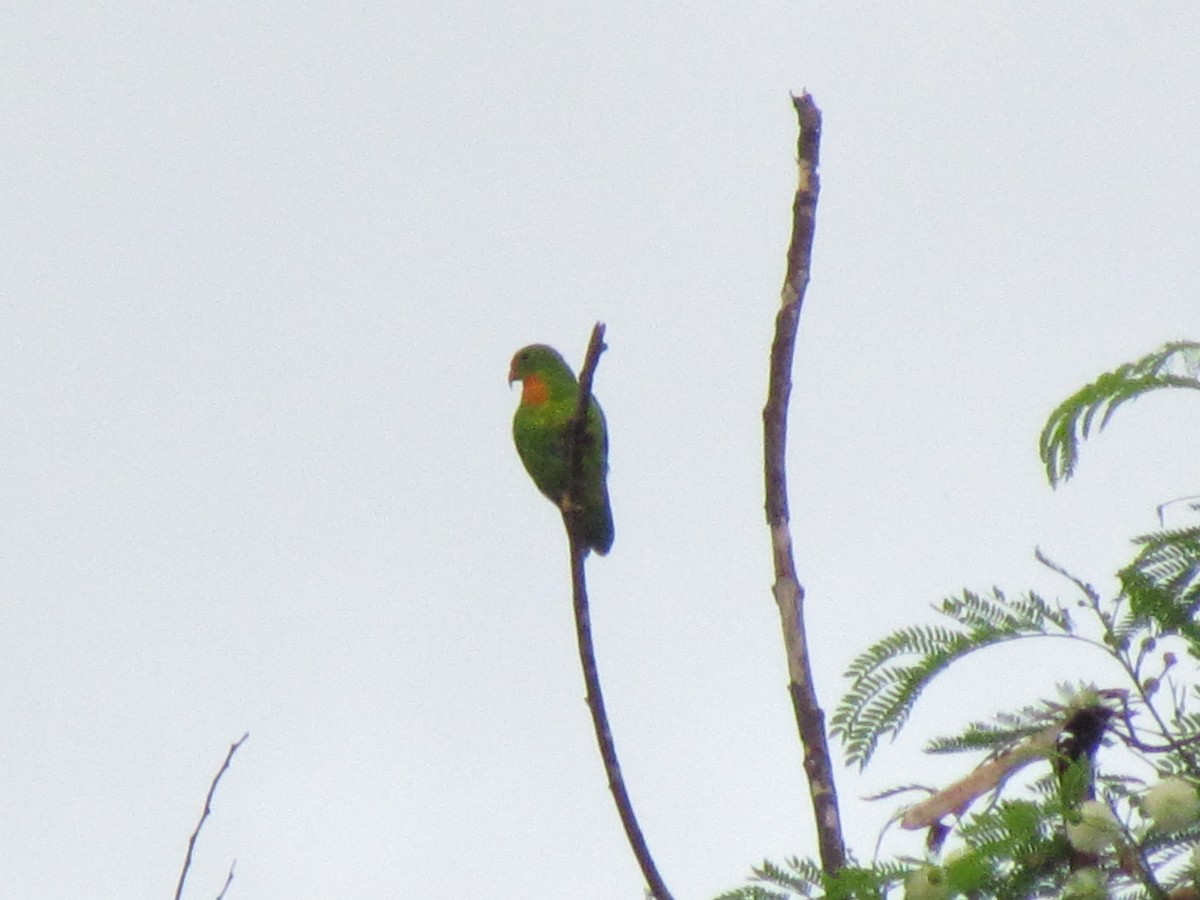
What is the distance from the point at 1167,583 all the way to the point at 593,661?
1.36m

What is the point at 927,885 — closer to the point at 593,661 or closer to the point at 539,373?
the point at 593,661

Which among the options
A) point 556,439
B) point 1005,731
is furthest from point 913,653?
point 556,439

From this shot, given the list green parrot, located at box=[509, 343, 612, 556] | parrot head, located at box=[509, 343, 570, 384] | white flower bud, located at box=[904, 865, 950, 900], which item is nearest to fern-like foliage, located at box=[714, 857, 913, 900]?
white flower bud, located at box=[904, 865, 950, 900]

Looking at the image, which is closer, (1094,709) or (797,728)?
(1094,709)

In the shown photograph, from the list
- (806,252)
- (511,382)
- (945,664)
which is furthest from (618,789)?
(511,382)

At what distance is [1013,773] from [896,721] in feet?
1.15

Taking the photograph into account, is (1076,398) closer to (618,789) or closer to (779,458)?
(779,458)

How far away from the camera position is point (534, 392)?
8.73 metres

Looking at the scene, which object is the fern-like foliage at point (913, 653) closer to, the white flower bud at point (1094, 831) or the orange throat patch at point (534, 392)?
the white flower bud at point (1094, 831)

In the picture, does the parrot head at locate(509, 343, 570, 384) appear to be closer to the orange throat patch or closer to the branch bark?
the orange throat patch

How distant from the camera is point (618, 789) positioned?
333 cm

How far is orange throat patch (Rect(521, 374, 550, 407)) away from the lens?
864 cm

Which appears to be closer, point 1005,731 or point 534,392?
point 1005,731

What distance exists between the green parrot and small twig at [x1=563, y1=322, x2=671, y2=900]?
3112 millimetres
